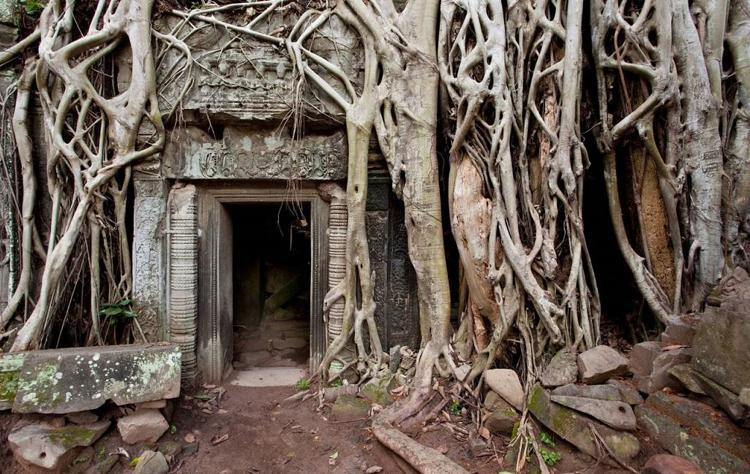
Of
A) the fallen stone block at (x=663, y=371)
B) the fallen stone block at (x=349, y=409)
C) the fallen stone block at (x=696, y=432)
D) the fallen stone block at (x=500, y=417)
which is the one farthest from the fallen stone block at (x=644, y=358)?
the fallen stone block at (x=349, y=409)

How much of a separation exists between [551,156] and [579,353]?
131 cm

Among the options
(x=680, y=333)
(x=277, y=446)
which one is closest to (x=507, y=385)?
(x=680, y=333)

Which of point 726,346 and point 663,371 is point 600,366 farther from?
point 726,346

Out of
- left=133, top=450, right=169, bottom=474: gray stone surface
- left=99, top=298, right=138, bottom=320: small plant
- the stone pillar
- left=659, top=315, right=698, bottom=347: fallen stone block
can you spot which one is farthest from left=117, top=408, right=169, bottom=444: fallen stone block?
left=659, top=315, right=698, bottom=347: fallen stone block

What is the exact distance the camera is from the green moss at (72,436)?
215 cm

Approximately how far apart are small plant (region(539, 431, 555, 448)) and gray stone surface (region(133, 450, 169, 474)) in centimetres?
226

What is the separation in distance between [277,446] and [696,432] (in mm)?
2399

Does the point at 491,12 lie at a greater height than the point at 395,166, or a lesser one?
greater

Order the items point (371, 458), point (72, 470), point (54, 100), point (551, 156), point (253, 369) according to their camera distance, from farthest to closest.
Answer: point (253, 369), point (54, 100), point (551, 156), point (371, 458), point (72, 470)

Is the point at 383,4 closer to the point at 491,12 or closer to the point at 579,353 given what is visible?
the point at 491,12

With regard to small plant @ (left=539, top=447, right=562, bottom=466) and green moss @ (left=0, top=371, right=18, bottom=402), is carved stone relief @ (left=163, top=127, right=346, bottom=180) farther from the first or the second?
small plant @ (left=539, top=447, right=562, bottom=466)

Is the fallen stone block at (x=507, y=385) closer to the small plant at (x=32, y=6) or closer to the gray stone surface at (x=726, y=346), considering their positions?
the gray stone surface at (x=726, y=346)

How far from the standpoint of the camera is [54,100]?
9.52 feet

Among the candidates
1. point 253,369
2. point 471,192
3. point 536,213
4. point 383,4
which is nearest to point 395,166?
point 471,192
